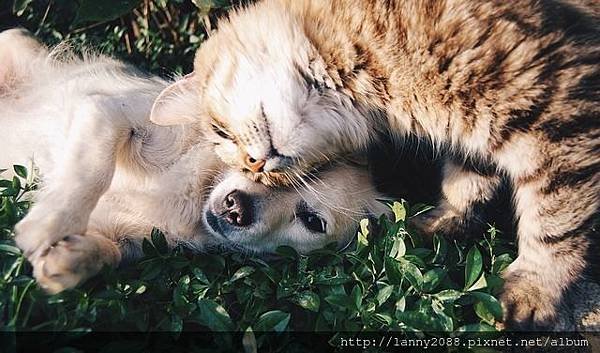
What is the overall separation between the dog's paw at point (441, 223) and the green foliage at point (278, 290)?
7.4 inches

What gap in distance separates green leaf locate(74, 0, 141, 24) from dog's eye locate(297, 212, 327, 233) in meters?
1.46

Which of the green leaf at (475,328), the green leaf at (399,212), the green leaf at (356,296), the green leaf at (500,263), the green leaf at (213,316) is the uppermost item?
the green leaf at (213,316)

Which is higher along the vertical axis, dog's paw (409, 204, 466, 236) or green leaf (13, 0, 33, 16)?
green leaf (13, 0, 33, 16)

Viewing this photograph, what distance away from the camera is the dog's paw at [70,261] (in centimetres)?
247

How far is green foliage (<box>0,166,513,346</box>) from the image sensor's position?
2.39m

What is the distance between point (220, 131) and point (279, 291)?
0.80 metres

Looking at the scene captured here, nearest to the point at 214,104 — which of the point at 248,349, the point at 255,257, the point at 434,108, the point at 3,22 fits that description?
the point at 255,257

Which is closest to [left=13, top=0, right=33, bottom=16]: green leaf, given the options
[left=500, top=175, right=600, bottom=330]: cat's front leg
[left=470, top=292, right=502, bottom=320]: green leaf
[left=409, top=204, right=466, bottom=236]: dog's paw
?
[left=409, top=204, right=466, bottom=236]: dog's paw

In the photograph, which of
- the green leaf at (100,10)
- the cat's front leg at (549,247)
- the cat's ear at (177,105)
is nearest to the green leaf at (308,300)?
the cat's front leg at (549,247)

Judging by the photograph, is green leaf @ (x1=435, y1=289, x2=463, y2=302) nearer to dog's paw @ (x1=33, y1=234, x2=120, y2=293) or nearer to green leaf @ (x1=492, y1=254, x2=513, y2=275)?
green leaf @ (x1=492, y1=254, x2=513, y2=275)

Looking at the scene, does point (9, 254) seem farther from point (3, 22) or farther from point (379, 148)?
point (3, 22)

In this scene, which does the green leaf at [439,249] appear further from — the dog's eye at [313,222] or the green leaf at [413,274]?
the dog's eye at [313,222]

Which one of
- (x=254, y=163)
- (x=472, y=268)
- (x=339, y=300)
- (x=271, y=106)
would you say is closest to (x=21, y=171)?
(x=254, y=163)

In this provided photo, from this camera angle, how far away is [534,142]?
8.88ft
